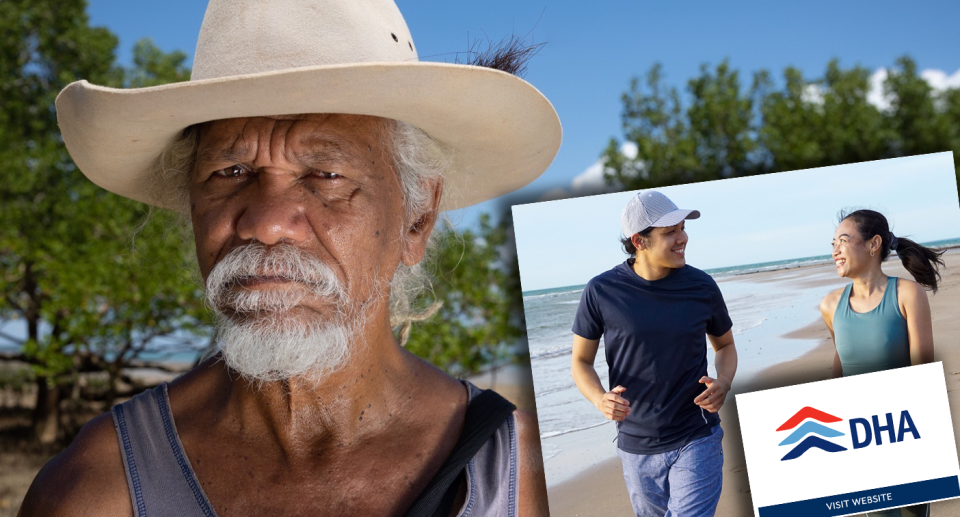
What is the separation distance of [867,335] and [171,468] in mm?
2409

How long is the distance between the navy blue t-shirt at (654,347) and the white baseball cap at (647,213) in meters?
0.14

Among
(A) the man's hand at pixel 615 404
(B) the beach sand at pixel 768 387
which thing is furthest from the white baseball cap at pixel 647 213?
(A) the man's hand at pixel 615 404

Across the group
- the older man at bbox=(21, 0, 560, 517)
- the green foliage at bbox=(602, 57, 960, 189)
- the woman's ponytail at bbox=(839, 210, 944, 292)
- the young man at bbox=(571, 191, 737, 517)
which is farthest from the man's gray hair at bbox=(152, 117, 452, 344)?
the green foliage at bbox=(602, 57, 960, 189)

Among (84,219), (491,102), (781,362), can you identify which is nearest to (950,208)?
→ (781,362)

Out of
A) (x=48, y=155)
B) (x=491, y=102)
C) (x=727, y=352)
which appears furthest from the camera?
(x=48, y=155)

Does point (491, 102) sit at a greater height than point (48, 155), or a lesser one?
lesser

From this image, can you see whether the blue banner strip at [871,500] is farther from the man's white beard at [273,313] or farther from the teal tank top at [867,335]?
the man's white beard at [273,313]

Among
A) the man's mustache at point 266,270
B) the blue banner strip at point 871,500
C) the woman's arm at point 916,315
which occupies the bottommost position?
the blue banner strip at point 871,500

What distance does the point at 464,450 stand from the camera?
1654 mm

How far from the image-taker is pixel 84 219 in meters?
7.23

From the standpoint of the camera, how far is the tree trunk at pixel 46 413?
7852 mm

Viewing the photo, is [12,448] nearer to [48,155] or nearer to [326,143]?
[48,155]

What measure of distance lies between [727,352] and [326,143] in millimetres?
1642

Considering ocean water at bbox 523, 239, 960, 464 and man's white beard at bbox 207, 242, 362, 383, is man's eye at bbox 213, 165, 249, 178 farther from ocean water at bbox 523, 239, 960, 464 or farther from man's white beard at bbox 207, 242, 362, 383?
ocean water at bbox 523, 239, 960, 464
